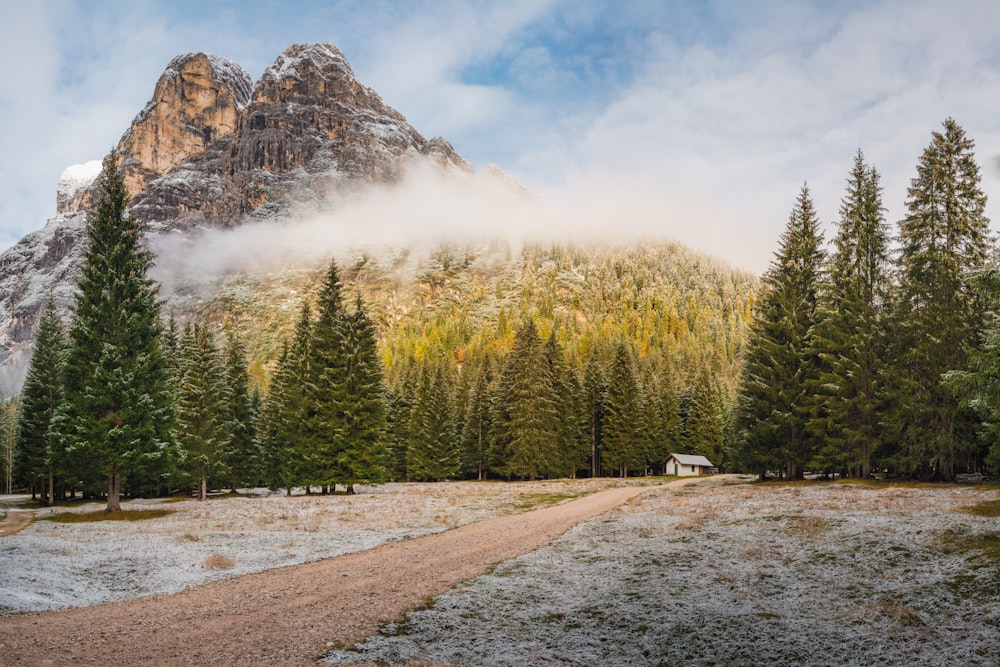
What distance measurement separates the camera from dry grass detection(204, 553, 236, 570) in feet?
53.7

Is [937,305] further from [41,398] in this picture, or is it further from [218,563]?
[41,398]

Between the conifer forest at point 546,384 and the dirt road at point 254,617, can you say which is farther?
the conifer forest at point 546,384

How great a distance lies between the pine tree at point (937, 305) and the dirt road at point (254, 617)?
30873 mm

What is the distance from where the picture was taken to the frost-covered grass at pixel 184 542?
552 inches

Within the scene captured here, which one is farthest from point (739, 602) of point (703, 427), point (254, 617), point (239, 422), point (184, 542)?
point (703, 427)

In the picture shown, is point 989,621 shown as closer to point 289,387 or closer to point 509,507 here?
point 509,507

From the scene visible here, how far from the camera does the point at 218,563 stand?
16.5 meters

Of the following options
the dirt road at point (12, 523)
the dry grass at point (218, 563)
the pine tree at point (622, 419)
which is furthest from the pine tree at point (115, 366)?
the pine tree at point (622, 419)

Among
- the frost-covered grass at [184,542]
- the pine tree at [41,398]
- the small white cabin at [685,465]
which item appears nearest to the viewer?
the frost-covered grass at [184,542]

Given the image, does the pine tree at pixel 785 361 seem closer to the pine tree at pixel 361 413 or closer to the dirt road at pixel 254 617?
the pine tree at pixel 361 413

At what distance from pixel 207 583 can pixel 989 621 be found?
15958 millimetres

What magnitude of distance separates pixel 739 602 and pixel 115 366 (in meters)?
35.3

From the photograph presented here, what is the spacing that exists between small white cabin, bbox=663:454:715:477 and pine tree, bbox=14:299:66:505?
72.5 m

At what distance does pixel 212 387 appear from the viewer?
47.8m
